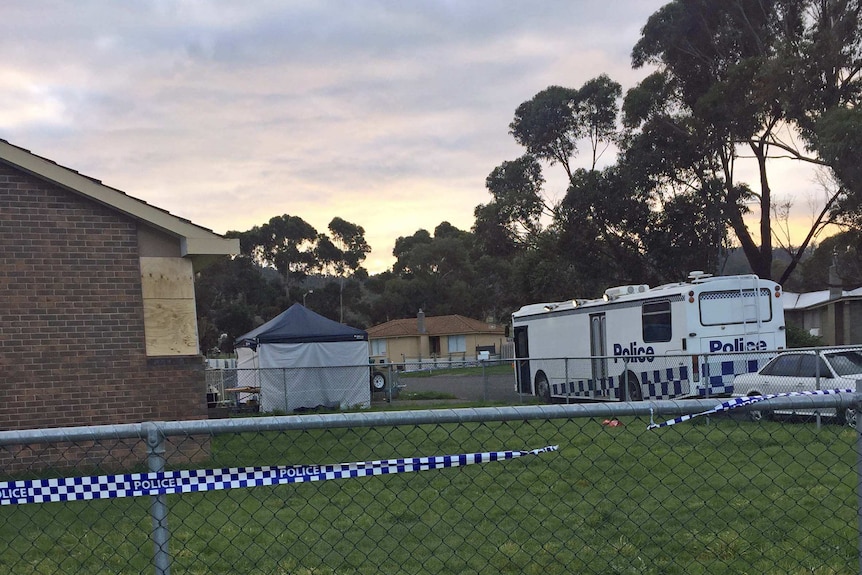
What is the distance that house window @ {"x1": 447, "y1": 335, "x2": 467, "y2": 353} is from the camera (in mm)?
58906

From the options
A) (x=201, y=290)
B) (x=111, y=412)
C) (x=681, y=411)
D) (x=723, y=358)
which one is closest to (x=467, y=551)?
(x=681, y=411)

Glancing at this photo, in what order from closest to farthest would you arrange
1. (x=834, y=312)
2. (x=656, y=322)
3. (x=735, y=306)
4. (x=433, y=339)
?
1. (x=735, y=306)
2. (x=656, y=322)
3. (x=834, y=312)
4. (x=433, y=339)

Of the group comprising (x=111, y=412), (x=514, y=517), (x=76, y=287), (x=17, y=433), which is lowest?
(x=514, y=517)

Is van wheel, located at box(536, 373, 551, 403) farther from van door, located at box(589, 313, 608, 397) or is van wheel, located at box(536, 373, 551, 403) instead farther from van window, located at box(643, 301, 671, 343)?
van window, located at box(643, 301, 671, 343)

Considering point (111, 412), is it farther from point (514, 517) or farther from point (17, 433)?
point (17, 433)

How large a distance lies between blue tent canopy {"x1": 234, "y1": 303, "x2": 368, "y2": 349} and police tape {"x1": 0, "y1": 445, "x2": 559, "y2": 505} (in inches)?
661

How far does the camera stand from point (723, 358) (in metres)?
14.1

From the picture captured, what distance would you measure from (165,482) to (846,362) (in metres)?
11.4

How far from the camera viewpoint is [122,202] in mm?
10219

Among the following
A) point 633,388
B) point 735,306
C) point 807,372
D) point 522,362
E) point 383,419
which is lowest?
point 633,388

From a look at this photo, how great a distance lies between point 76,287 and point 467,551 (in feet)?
21.9

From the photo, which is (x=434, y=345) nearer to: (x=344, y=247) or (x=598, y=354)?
(x=344, y=247)

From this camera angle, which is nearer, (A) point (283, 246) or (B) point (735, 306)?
(B) point (735, 306)

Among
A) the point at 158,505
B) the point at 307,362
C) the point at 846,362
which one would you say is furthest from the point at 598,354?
the point at 158,505
